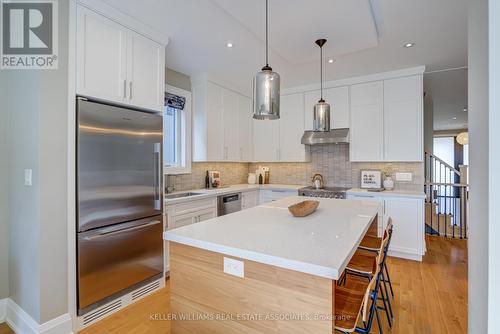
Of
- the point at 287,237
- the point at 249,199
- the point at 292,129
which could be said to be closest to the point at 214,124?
the point at 249,199

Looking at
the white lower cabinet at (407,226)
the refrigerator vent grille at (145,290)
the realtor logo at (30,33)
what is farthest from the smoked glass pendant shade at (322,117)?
the refrigerator vent grille at (145,290)

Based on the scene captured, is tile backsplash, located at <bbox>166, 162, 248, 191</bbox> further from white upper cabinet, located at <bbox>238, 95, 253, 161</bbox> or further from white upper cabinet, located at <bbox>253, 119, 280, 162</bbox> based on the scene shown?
white upper cabinet, located at <bbox>253, 119, 280, 162</bbox>

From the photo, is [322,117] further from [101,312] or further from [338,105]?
[101,312]

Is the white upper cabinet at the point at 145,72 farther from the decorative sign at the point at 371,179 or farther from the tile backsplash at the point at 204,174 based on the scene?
the decorative sign at the point at 371,179

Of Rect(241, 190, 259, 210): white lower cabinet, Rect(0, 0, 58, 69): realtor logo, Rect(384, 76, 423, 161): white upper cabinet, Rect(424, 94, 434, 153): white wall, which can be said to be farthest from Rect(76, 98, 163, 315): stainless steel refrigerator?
Rect(424, 94, 434, 153): white wall

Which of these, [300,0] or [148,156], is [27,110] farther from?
[300,0]

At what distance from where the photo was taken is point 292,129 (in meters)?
4.67

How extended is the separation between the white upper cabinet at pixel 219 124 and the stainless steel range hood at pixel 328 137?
118 cm

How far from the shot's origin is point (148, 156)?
2510 mm

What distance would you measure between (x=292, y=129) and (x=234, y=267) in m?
3.69

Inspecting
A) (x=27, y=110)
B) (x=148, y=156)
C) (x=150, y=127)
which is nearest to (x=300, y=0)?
(x=150, y=127)

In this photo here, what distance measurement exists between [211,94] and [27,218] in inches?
109

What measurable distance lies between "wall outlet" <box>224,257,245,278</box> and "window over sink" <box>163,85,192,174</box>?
2483 mm

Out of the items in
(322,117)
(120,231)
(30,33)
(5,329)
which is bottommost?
(5,329)
